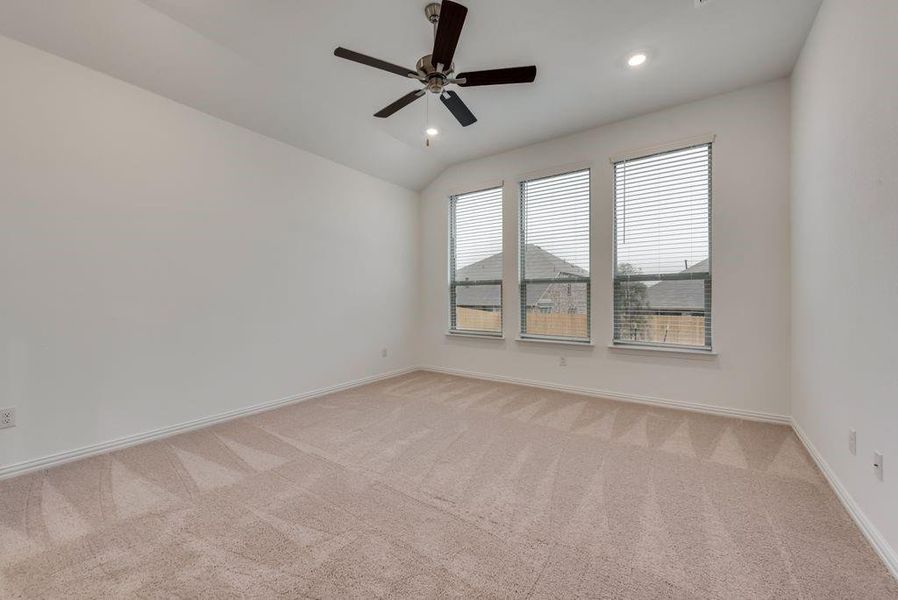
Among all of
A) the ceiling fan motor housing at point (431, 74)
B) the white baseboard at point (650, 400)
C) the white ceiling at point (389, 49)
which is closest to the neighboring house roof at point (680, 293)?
the white baseboard at point (650, 400)

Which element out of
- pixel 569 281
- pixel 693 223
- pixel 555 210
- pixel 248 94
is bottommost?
pixel 569 281

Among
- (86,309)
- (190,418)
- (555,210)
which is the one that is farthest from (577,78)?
(190,418)

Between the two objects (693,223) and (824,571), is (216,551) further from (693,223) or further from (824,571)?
(693,223)

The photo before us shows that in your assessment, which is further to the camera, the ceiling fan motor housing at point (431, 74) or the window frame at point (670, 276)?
the window frame at point (670, 276)

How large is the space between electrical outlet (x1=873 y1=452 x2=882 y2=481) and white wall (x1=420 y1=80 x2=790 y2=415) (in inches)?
68.9

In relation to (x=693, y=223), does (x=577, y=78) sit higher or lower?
higher

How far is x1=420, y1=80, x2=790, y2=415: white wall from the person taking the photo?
3100 mm

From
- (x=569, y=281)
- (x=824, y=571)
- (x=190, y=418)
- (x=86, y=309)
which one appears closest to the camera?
(x=824, y=571)

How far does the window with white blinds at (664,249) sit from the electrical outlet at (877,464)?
1922mm

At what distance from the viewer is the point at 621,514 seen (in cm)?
185

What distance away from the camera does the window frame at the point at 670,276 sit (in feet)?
11.1

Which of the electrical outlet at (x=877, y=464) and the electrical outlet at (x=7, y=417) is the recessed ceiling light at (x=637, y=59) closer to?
the electrical outlet at (x=877, y=464)

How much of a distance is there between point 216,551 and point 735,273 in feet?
14.0

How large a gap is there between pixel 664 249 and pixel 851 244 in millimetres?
1761
